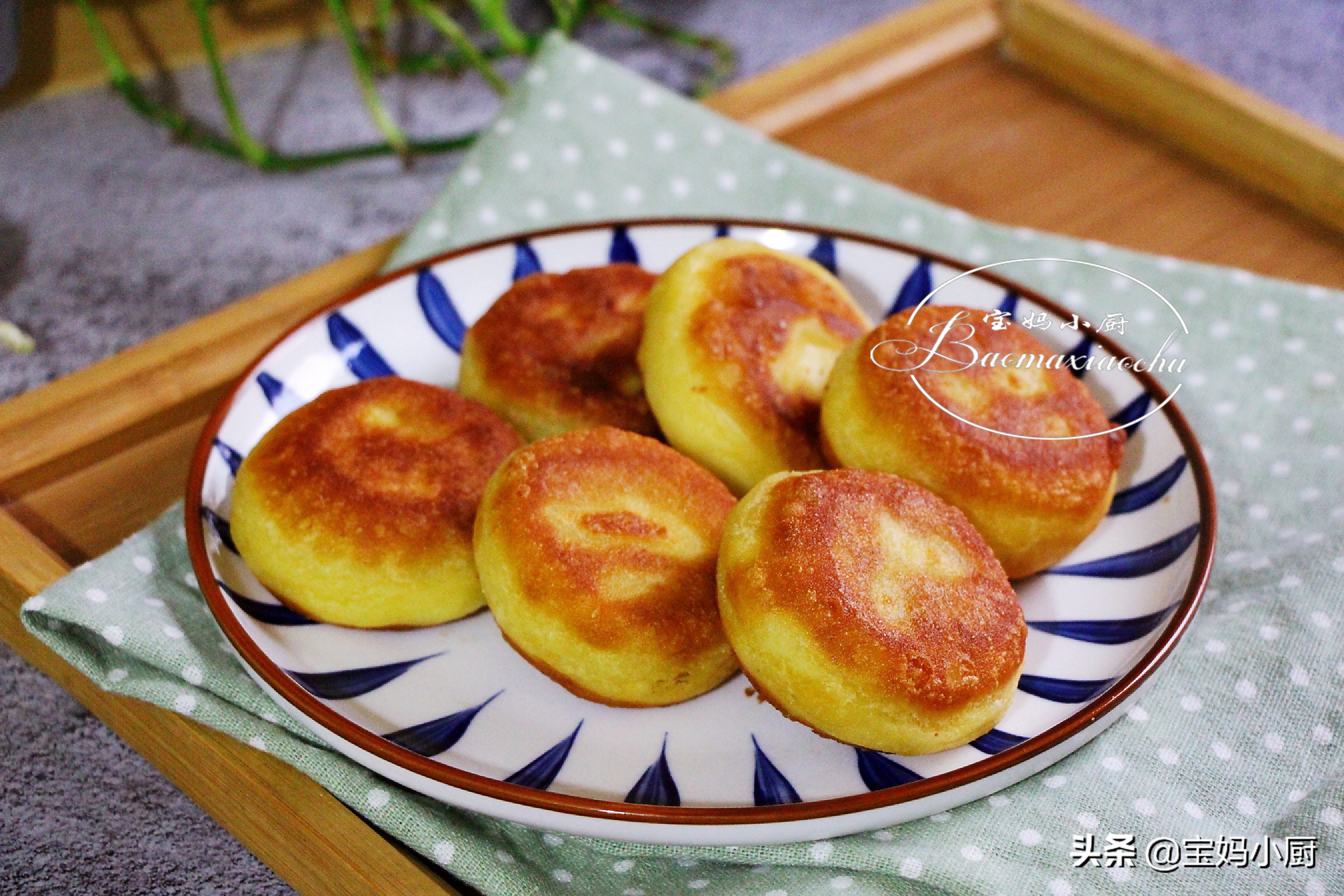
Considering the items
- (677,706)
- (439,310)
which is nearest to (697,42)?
(439,310)

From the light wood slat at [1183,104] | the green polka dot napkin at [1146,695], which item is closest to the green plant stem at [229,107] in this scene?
the green polka dot napkin at [1146,695]

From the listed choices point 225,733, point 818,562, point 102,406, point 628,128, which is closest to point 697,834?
point 818,562

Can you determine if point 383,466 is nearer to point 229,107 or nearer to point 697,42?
point 229,107

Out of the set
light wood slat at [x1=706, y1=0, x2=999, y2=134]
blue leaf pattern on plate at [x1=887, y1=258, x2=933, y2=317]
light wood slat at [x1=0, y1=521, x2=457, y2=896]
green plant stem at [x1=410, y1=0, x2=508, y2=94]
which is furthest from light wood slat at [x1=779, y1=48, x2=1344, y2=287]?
light wood slat at [x1=0, y1=521, x2=457, y2=896]

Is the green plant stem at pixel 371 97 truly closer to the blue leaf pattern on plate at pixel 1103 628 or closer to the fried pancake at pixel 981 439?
the fried pancake at pixel 981 439

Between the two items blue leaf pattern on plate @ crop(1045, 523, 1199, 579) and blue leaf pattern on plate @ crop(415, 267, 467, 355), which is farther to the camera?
blue leaf pattern on plate @ crop(415, 267, 467, 355)

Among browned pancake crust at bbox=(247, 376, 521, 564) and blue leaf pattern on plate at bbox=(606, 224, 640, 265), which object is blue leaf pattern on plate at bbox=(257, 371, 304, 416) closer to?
browned pancake crust at bbox=(247, 376, 521, 564)
